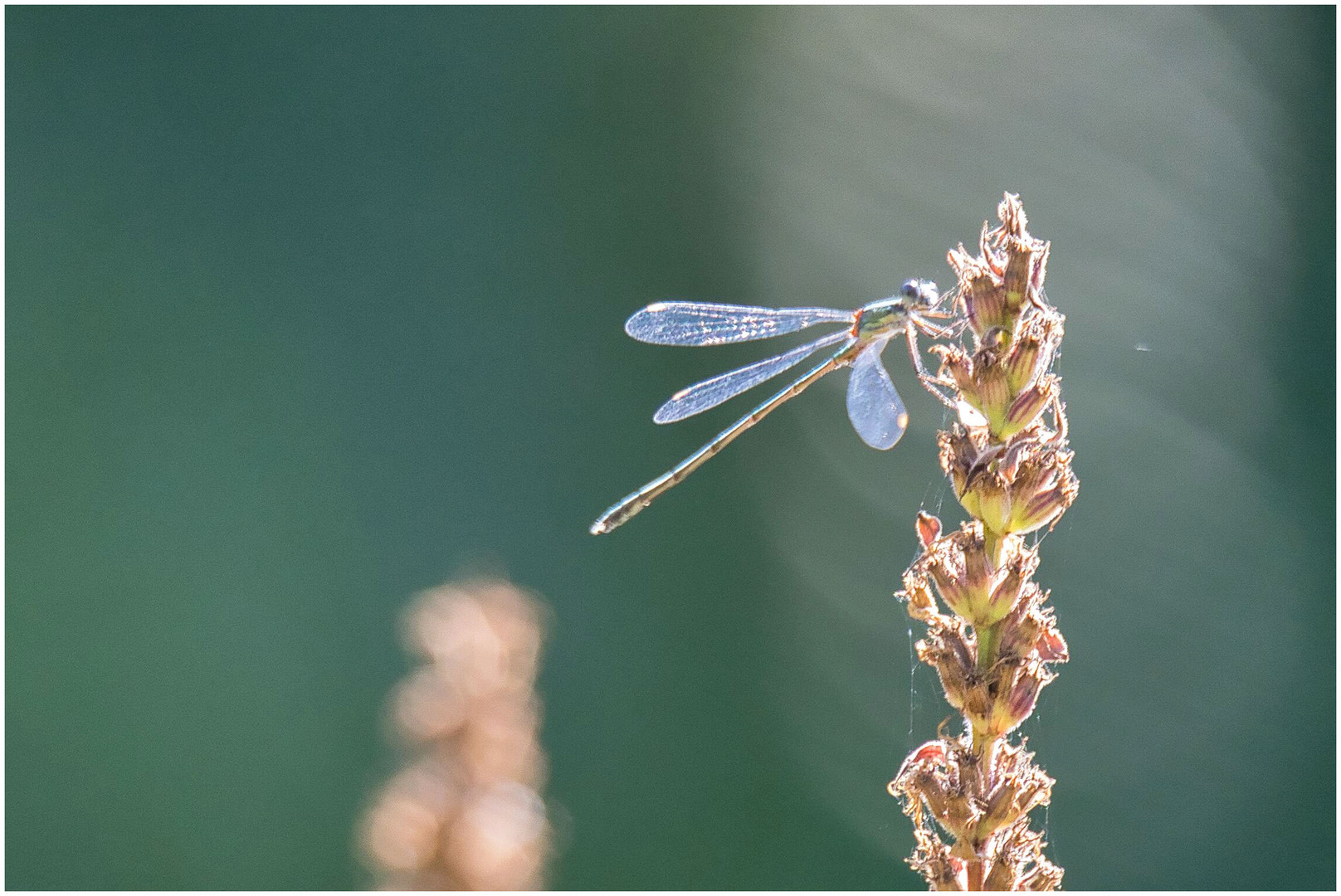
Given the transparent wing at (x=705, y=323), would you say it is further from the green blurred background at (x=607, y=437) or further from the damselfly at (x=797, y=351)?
the green blurred background at (x=607, y=437)

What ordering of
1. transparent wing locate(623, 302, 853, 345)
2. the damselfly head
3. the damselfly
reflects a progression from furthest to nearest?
transparent wing locate(623, 302, 853, 345), the damselfly head, the damselfly

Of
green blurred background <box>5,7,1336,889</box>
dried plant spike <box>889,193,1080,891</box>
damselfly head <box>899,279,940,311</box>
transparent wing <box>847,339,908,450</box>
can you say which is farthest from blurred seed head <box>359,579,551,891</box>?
green blurred background <box>5,7,1336,889</box>

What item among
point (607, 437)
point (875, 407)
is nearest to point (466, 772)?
point (875, 407)

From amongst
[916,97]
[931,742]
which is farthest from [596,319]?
[931,742]

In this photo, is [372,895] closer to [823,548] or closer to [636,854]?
[636,854]

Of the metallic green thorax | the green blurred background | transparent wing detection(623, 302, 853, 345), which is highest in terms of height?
the green blurred background

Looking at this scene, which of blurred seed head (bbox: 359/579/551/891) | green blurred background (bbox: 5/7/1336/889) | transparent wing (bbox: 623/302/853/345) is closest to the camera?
blurred seed head (bbox: 359/579/551/891)

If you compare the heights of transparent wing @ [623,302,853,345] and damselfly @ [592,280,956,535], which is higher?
transparent wing @ [623,302,853,345]

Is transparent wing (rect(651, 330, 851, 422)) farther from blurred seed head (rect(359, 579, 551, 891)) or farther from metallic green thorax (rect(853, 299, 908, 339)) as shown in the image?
blurred seed head (rect(359, 579, 551, 891))
